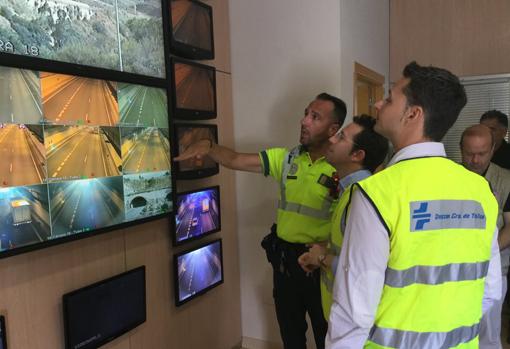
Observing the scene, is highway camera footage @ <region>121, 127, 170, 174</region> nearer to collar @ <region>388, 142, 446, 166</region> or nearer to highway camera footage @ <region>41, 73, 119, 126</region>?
highway camera footage @ <region>41, 73, 119, 126</region>

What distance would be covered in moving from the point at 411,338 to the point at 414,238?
31cm

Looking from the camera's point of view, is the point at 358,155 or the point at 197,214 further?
the point at 197,214

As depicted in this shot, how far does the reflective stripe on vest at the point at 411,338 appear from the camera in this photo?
118 cm

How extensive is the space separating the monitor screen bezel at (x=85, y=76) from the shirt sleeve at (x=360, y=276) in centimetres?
112

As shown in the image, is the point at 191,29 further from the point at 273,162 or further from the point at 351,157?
the point at 351,157

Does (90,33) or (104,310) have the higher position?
(90,33)

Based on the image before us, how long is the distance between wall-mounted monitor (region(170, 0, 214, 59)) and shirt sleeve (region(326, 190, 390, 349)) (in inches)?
59.9

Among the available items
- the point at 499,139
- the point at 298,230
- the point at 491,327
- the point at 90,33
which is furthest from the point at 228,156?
the point at 499,139

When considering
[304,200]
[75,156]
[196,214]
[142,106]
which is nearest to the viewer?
[75,156]

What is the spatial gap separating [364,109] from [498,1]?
159 cm

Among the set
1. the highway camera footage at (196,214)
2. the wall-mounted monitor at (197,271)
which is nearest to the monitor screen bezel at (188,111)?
the highway camera footage at (196,214)

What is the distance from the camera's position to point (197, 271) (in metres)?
2.53

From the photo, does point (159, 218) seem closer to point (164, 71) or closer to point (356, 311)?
point (164, 71)

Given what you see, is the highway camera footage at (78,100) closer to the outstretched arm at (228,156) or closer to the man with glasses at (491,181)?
the outstretched arm at (228,156)
